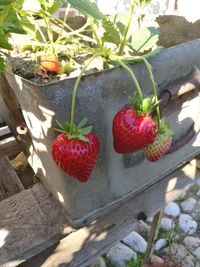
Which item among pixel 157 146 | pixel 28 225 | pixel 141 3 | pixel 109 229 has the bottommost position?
pixel 109 229

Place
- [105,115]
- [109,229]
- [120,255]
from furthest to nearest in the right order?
[120,255] < [109,229] < [105,115]

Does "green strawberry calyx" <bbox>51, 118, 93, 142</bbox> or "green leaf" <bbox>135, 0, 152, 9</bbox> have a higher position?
"green leaf" <bbox>135, 0, 152, 9</bbox>

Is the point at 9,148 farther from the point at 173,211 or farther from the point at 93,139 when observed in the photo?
the point at 173,211

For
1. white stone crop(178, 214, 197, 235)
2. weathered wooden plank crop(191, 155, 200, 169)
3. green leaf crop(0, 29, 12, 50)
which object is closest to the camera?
green leaf crop(0, 29, 12, 50)

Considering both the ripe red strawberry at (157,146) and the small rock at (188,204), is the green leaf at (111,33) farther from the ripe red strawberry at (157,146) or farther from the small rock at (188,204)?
the small rock at (188,204)

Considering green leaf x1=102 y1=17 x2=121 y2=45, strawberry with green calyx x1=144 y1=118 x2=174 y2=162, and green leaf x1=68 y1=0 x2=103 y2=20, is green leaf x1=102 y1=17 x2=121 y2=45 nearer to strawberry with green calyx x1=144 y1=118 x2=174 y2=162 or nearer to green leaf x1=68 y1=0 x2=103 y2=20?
green leaf x1=68 y1=0 x2=103 y2=20

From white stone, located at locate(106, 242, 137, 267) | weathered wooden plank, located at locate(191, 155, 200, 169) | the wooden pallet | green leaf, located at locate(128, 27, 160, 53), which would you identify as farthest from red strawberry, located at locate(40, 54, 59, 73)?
white stone, located at locate(106, 242, 137, 267)

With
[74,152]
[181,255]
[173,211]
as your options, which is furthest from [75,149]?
[173,211]
